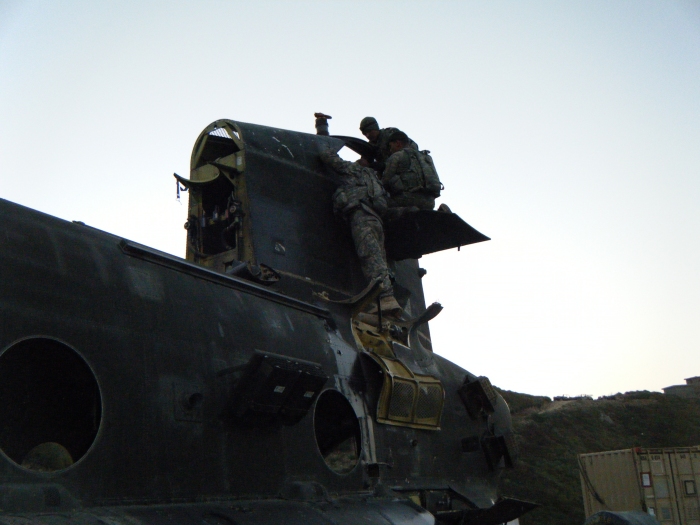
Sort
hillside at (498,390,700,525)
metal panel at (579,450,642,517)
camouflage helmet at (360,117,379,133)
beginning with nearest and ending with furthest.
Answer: camouflage helmet at (360,117,379,133), metal panel at (579,450,642,517), hillside at (498,390,700,525)

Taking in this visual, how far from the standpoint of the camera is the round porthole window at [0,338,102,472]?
4.68m

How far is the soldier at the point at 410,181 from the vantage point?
9492 mm

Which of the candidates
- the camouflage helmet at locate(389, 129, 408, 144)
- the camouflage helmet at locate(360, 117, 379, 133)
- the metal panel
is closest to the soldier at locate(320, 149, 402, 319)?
the camouflage helmet at locate(389, 129, 408, 144)

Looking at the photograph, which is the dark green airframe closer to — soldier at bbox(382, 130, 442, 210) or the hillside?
soldier at bbox(382, 130, 442, 210)

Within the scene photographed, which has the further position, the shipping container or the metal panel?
the metal panel

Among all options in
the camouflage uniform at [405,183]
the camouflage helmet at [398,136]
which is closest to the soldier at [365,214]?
the camouflage uniform at [405,183]

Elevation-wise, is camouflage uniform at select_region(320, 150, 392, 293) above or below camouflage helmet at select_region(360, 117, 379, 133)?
below

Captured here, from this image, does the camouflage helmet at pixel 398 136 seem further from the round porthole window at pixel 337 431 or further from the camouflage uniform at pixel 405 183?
the round porthole window at pixel 337 431

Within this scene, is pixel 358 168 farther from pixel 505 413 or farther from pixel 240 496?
pixel 240 496

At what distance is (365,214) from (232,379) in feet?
11.4

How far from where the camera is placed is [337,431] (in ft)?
23.5

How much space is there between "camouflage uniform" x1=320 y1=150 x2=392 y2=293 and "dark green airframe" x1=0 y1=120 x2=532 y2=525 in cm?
20

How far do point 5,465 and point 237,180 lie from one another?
15.2ft

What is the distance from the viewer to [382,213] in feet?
29.7
